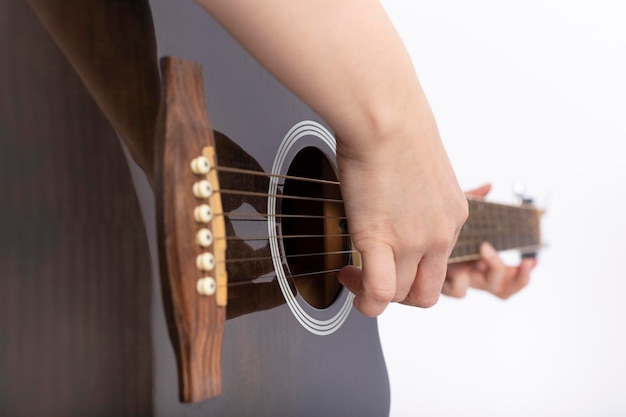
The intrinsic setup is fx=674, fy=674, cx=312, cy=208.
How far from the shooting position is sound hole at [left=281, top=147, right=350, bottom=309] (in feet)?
3.12

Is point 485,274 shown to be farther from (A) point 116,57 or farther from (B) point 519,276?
(A) point 116,57

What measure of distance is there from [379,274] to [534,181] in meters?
1.60

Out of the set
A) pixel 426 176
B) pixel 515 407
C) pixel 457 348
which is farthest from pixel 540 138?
pixel 426 176

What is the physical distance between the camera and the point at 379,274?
72cm

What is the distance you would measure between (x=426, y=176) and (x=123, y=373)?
351mm

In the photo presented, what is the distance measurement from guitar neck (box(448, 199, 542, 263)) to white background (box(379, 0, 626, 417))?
1.95 feet

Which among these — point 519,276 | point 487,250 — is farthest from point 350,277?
point 519,276

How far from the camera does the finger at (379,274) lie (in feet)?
2.34

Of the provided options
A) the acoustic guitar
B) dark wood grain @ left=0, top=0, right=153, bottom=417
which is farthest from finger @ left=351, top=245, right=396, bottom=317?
dark wood grain @ left=0, top=0, right=153, bottom=417

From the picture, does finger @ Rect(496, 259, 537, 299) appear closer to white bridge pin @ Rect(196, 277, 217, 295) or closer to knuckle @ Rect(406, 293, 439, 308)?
knuckle @ Rect(406, 293, 439, 308)

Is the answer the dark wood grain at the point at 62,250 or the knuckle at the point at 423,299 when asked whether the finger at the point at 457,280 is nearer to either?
the knuckle at the point at 423,299

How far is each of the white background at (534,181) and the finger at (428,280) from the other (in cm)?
125

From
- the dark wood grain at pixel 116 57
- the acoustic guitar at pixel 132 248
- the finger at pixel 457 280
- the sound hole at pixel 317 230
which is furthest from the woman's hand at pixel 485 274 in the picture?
the dark wood grain at pixel 116 57

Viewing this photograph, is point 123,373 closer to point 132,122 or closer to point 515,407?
point 132,122
